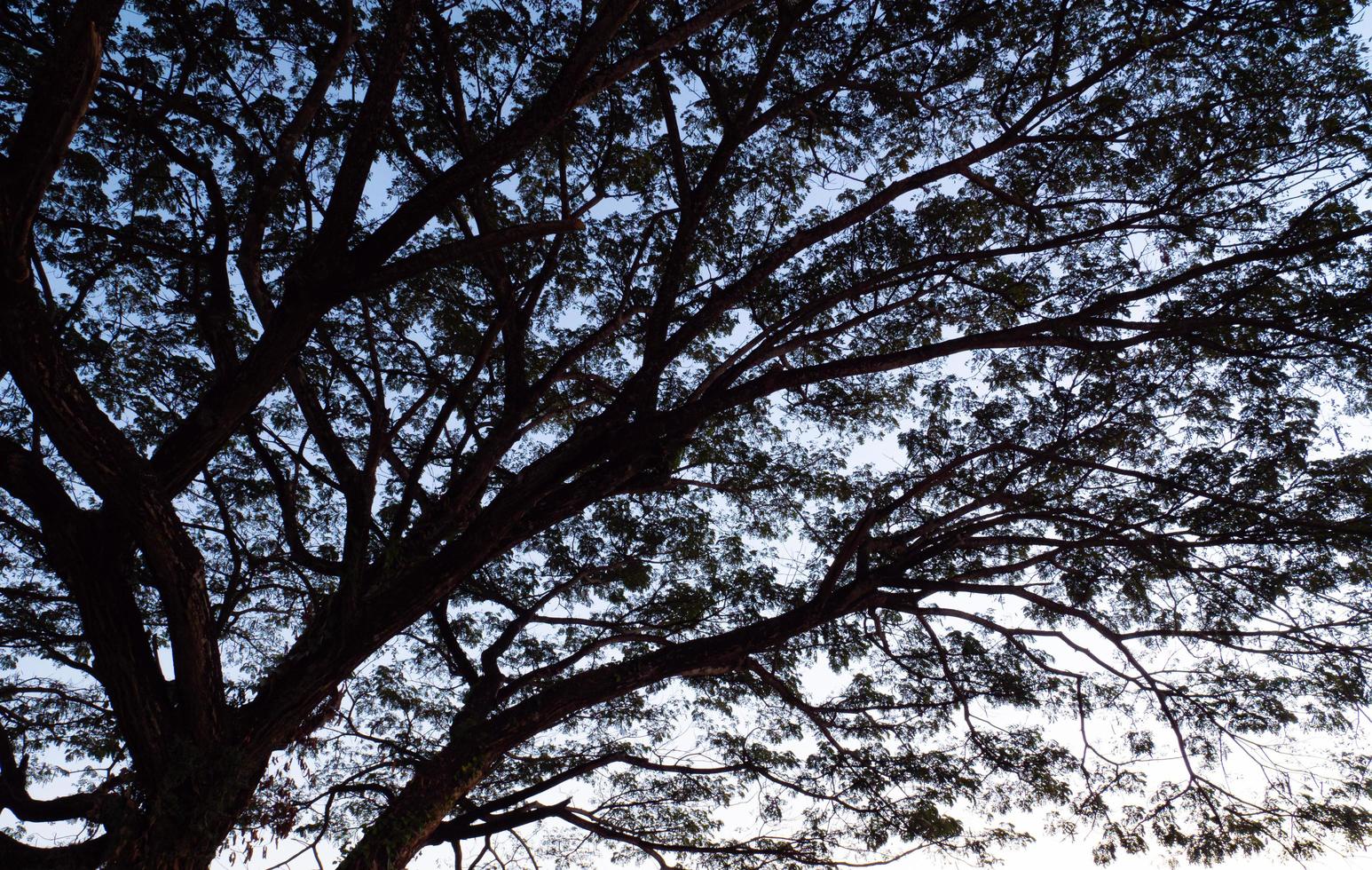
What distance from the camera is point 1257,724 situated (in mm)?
6250

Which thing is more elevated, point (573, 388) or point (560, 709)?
point (573, 388)

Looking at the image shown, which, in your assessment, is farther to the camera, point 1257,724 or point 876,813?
point 876,813

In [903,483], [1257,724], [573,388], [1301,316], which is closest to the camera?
[1301,316]

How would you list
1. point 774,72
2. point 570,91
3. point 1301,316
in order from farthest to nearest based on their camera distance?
point 774,72
point 1301,316
point 570,91

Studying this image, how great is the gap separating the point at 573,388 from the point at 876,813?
169 inches

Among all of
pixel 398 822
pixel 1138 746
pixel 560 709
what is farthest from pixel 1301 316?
pixel 398 822

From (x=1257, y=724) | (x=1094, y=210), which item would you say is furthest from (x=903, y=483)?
(x=1257, y=724)

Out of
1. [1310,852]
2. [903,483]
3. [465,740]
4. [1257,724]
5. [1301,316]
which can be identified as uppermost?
[903,483]

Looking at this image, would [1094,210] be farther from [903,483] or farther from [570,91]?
[570,91]

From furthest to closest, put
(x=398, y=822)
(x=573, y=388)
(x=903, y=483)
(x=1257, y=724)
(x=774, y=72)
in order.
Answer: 1. (x=573, y=388)
2. (x=903, y=483)
3. (x=774, y=72)
4. (x=1257, y=724)
5. (x=398, y=822)

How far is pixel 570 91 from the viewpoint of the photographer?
4625 mm

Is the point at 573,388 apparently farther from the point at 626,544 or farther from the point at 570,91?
the point at 570,91

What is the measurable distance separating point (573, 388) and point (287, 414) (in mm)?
2495

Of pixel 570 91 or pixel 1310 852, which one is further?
pixel 1310 852
